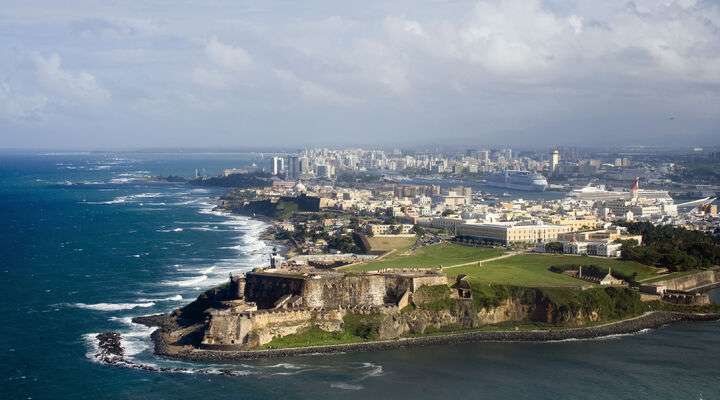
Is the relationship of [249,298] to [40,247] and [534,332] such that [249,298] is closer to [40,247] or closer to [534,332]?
[534,332]

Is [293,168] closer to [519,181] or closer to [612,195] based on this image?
[519,181]

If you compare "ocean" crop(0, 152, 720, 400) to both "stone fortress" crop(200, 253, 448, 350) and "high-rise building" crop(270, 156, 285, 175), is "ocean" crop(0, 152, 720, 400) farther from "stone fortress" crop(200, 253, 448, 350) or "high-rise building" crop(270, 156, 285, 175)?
"high-rise building" crop(270, 156, 285, 175)

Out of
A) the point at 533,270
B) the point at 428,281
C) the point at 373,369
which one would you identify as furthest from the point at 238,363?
the point at 533,270

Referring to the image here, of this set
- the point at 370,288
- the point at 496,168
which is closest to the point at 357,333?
the point at 370,288

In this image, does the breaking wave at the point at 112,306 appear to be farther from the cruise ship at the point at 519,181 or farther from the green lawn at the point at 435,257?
the cruise ship at the point at 519,181

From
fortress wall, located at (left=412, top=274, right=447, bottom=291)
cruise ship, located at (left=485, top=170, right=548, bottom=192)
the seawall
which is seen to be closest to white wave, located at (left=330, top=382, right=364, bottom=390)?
fortress wall, located at (left=412, top=274, right=447, bottom=291)
